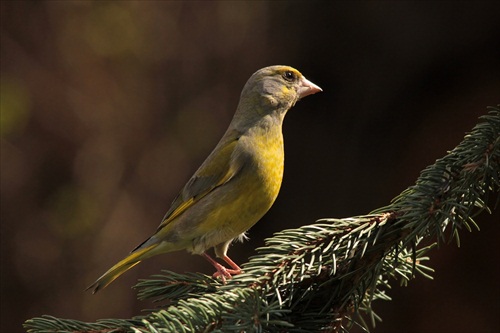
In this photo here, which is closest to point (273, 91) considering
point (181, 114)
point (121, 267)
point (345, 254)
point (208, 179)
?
point (208, 179)

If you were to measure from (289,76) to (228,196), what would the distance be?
2.96 ft

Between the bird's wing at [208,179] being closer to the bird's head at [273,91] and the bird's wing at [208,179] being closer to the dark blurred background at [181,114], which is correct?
the bird's head at [273,91]

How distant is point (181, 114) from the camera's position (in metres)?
6.18

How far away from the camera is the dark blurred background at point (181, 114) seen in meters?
5.46

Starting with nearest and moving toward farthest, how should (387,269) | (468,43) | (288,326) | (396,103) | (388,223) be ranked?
(288,326)
(388,223)
(387,269)
(468,43)
(396,103)

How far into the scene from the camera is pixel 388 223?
2189mm

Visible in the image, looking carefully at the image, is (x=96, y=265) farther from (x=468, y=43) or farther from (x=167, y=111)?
(x=468, y=43)

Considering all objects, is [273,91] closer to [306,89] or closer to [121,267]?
[306,89]

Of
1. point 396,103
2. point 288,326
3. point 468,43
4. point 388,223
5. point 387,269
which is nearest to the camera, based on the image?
point 288,326

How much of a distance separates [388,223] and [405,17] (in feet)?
12.1

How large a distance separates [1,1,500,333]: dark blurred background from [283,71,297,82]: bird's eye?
2.00 meters

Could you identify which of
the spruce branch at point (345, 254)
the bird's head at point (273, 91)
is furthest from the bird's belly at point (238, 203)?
the spruce branch at point (345, 254)

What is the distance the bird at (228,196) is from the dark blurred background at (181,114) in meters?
2.26

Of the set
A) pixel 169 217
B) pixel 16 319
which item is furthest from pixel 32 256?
pixel 169 217
